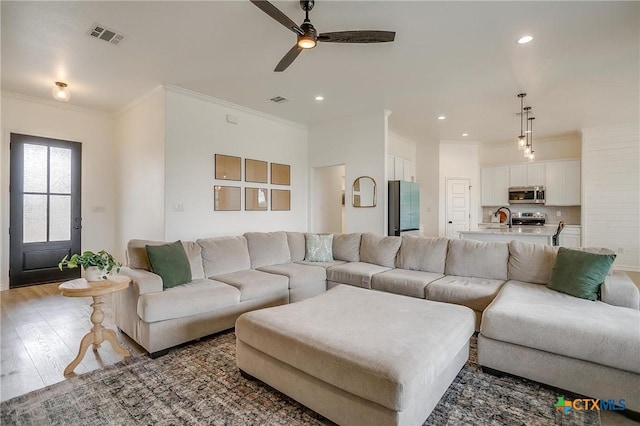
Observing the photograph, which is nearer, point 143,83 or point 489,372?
point 489,372

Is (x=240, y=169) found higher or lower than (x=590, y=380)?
higher

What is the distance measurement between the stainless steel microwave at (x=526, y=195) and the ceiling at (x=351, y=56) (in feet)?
6.96

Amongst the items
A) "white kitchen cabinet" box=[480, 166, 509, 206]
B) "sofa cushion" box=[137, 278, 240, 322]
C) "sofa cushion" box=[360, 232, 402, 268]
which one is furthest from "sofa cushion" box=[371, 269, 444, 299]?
"white kitchen cabinet" box=[480, 166, 509, 206]

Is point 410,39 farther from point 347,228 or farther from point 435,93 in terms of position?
point 347,228

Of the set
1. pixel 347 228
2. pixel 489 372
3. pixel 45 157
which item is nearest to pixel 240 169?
pixel 347 228

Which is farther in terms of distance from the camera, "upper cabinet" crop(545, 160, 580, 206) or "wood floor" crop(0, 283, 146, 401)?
"upper cabinet" crop(545, 160, 580, 206)

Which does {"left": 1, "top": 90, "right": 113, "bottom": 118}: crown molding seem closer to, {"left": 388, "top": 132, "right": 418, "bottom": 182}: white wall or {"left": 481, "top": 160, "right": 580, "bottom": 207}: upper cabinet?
{"left": 388, "top": 132, "right": 418, "bottom": 182}: white wall

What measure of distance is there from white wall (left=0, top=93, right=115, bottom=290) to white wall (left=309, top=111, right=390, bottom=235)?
3970 mm

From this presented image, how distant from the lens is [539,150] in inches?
296

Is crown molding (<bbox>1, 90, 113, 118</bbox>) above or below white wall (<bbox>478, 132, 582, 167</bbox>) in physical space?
above

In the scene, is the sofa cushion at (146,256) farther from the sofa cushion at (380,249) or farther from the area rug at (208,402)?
the sofa cushion at (380,249)

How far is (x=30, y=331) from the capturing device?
3096mm

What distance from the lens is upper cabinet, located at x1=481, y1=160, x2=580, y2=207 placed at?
6.97 meters

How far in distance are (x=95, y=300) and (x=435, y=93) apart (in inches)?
190
